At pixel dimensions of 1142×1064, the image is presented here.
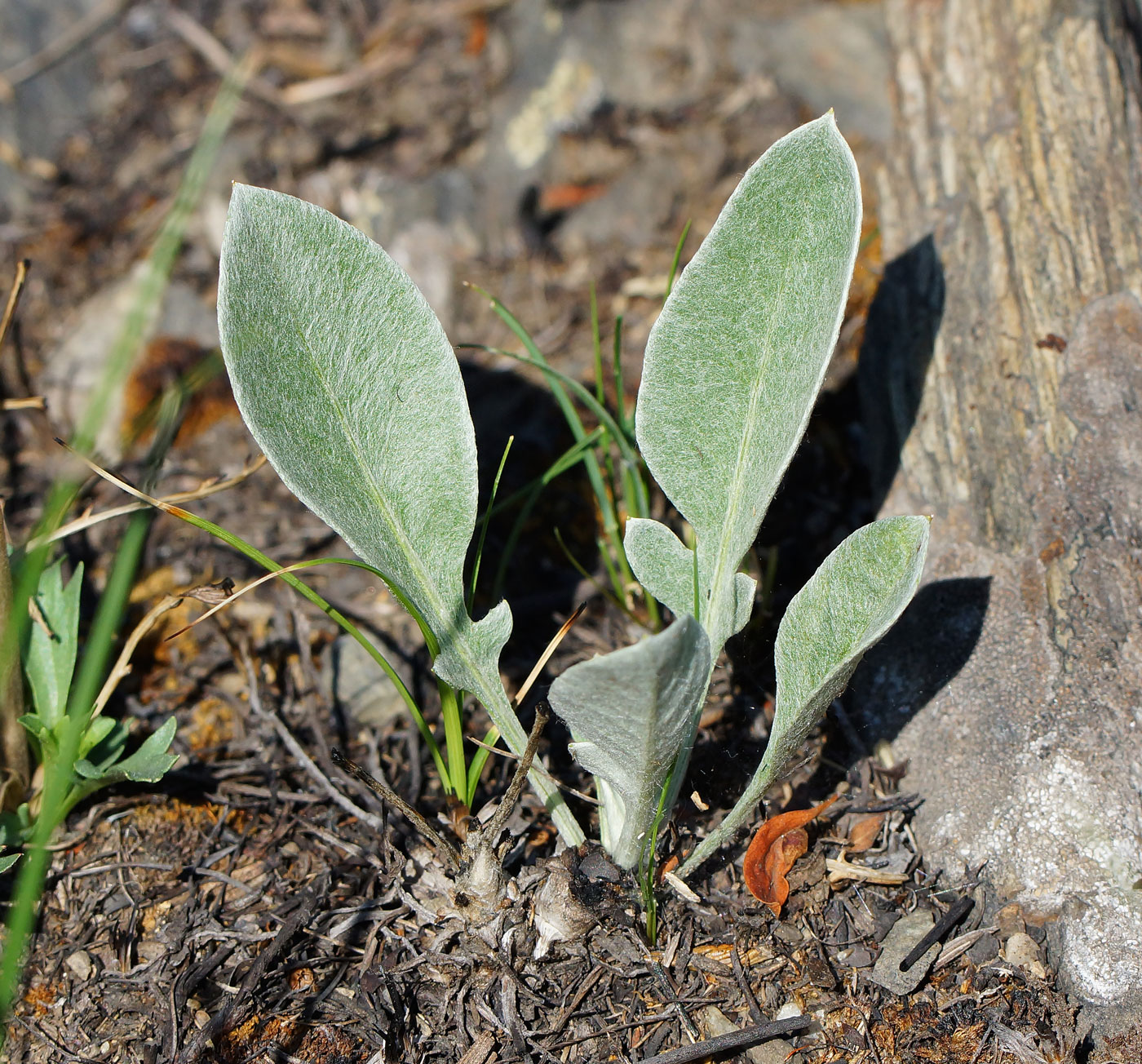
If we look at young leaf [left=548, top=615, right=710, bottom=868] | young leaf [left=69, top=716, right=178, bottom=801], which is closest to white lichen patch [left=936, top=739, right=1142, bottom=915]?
young leaf [left=548, top=615, right=710, bottom=868]

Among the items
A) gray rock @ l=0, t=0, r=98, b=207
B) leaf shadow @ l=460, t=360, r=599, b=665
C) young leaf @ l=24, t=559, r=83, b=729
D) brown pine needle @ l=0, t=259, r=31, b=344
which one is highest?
gray rock @ l=0, t=0, r=98, b=207

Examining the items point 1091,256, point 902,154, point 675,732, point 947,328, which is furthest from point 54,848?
point 902,154

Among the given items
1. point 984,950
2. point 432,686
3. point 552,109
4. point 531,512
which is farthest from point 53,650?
point 552,109

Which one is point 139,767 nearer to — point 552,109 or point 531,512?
point 531,512

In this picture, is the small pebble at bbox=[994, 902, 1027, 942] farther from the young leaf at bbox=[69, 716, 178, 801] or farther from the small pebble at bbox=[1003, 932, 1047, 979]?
the young leaf at bbox=[69, 716, 178, 801]

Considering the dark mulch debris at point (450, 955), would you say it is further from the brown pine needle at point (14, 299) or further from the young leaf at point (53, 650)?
the brown pine needle at point (14, 299)

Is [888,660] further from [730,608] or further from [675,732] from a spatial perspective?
[675,732]
